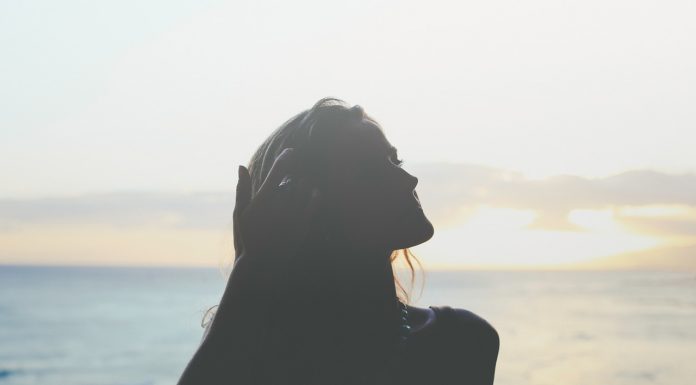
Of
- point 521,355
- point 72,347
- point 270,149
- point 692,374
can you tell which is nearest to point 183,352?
point 72,347

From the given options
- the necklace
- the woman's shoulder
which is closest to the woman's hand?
the necklace

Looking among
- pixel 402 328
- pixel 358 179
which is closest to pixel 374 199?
pixel 358 179

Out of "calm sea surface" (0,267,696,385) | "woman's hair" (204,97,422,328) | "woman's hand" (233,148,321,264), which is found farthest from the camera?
"calm sea surface" (0,267,696,385)

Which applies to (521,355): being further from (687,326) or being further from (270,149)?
(270,149)

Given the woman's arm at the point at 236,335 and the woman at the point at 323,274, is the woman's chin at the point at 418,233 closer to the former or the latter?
the woman at the point at 323,274

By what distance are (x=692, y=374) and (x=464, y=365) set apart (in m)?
23.4

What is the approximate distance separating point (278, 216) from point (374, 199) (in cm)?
23

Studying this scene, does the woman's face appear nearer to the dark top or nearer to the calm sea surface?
the dark top

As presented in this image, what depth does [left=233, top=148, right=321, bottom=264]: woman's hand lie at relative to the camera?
1807mm

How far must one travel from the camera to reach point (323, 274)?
6.16ft

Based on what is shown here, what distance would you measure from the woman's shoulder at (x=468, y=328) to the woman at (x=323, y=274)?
0.08 m

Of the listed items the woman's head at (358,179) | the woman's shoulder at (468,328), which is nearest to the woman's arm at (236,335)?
the woman's head at (358,179)

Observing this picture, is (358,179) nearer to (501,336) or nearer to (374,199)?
(374,199)

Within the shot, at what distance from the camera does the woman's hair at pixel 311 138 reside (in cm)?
192
